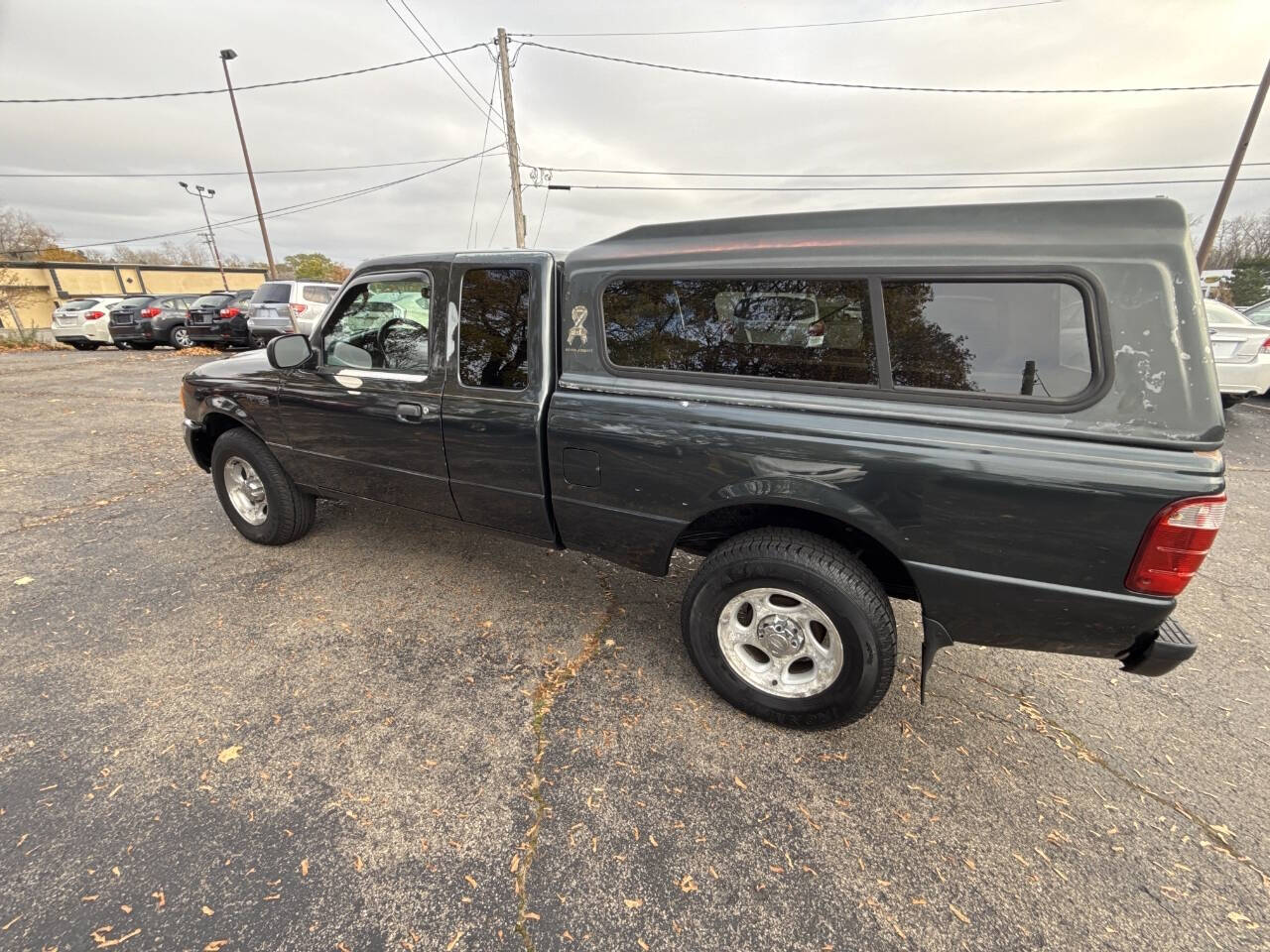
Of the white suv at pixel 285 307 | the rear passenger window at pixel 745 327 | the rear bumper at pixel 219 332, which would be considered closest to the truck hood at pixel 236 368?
the rear passenger window at pixel 745 327

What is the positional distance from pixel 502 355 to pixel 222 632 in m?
2.12

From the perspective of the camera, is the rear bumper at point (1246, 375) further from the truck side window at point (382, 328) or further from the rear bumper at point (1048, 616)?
the truck side window at point (382, 328)

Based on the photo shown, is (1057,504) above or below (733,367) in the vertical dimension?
below

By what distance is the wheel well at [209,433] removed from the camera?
379 cm

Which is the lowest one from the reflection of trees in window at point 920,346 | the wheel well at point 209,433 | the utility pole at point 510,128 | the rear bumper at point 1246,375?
the rear bumper at point 1246,375

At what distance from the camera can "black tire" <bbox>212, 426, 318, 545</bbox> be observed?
3615mm

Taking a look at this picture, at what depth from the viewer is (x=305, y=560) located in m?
3.66

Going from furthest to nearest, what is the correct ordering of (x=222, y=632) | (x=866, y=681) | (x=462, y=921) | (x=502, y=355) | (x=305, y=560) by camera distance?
(x=305, y=560) → (x=222, y=632) → (x=502, y=355) → (x=866, y=681) → (x=462, y=921)

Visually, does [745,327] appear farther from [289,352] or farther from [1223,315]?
[1223,315]

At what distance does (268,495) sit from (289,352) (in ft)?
3.46

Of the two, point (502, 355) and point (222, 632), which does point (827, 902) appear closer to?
point (502, 355)

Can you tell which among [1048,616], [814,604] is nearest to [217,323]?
[814,604]

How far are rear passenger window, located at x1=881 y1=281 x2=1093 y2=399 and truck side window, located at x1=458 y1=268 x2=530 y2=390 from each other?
5.27ft

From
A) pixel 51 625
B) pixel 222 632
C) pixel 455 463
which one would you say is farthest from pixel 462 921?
pixel 51 625
